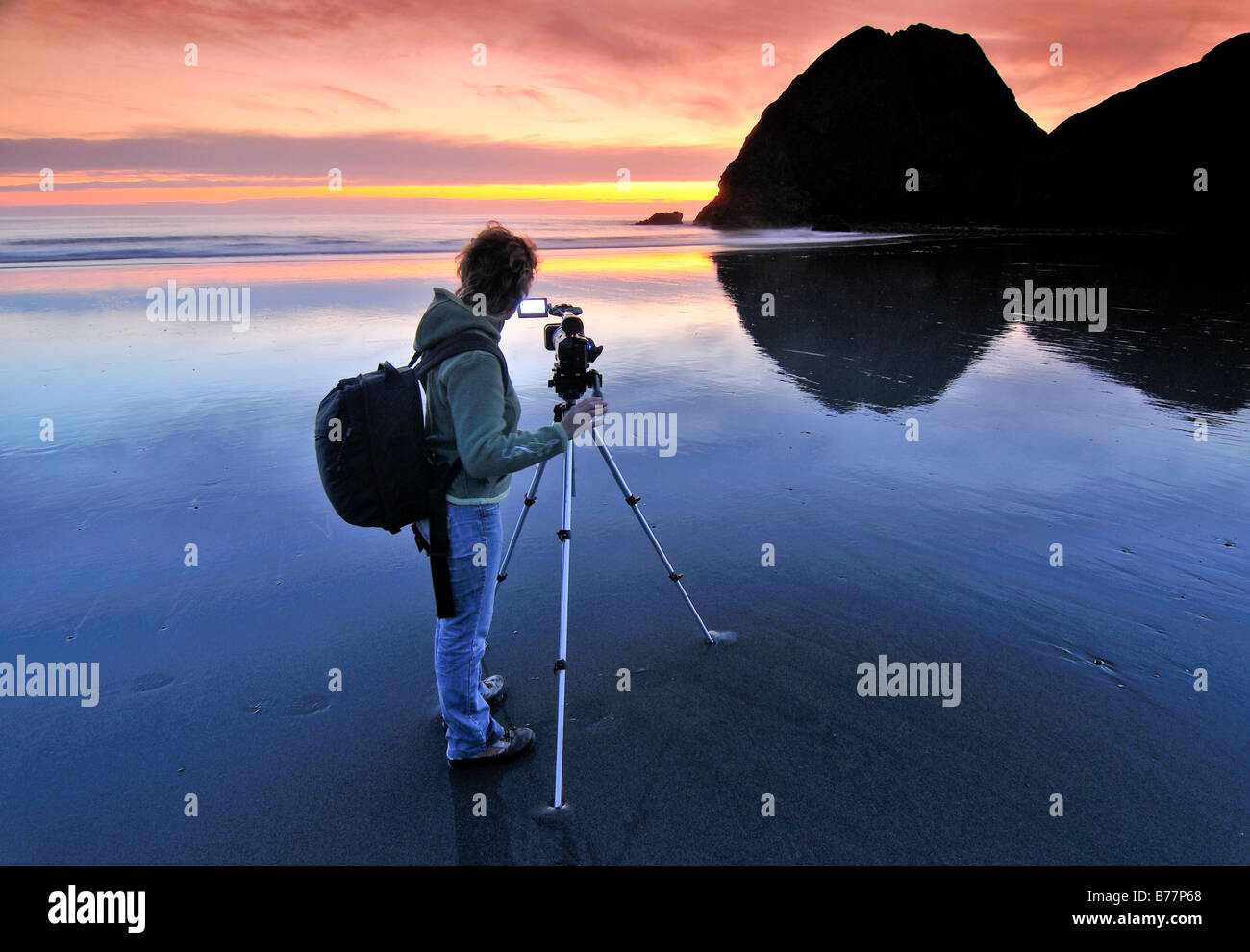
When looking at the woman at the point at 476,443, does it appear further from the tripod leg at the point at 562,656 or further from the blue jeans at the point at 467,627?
the tripod leg at the point at 562,656

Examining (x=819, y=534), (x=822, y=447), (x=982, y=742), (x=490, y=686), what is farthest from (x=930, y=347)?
(x=490, y=686)

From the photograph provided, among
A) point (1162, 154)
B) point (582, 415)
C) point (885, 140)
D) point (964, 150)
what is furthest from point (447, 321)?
point (964, 150)

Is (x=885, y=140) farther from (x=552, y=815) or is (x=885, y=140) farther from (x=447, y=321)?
(x=552, y=815)

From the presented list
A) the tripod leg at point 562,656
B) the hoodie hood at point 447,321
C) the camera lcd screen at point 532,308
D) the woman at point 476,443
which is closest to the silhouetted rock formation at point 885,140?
the camera lcd screen at point 532,308

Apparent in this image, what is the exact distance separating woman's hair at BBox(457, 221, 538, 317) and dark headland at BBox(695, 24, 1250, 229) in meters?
74.2

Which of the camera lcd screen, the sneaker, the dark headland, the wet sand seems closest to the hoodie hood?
the camera lcd screen

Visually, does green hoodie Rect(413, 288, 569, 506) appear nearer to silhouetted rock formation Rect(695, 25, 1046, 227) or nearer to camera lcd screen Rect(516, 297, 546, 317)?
camera lcd screen Rect(516, 297, 546, 317)

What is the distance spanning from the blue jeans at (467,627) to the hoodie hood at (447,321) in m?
0.66

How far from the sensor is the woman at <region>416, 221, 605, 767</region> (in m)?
2.49

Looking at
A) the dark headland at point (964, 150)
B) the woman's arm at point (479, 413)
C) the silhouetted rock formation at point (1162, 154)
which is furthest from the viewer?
the dark headland at point (964, 150)

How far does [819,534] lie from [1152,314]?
41.0ft

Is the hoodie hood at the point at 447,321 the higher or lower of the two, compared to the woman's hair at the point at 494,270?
lower

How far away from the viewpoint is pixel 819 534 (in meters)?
4.93

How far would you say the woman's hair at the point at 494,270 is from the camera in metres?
2.60
